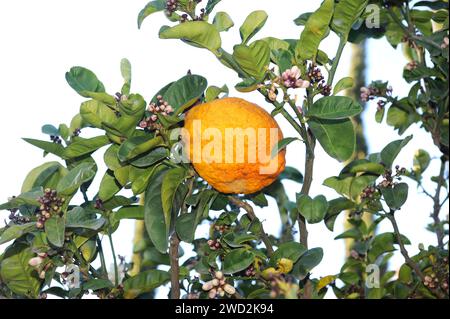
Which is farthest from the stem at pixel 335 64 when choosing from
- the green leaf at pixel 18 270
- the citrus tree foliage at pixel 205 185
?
the green leaf at pixel 18 270

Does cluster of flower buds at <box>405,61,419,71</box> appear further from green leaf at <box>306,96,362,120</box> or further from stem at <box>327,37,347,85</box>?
green leaf at <box>306,96,362,120</box>

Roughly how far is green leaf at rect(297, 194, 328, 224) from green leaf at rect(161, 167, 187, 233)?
0.27 meters

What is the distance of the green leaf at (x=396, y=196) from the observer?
5.99ft

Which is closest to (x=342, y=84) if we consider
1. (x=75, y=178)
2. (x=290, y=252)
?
(x=290, y=252)

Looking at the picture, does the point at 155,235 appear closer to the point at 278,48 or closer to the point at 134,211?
the point at 134,211

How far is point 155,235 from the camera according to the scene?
170cm

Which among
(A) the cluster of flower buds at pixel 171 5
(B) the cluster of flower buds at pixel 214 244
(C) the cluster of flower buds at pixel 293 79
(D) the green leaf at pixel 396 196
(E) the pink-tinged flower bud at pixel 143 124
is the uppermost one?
(A) the cluster of flower buds at pixel 171 5

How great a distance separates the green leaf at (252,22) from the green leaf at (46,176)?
59 cm

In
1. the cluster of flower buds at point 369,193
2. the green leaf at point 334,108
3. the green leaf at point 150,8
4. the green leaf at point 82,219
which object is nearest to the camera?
the green leaf at point 334,108

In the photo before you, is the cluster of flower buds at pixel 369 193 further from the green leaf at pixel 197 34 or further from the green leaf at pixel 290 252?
the green leaf at pixel 197 34

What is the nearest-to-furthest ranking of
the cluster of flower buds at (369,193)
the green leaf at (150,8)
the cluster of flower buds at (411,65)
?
the green leaf at (150,8) → the cluster of flower buds at (369,193) → the cluster of flower buds at (411,65)

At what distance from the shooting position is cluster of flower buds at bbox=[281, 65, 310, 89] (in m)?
1.64

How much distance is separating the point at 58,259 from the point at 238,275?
1.39 feet

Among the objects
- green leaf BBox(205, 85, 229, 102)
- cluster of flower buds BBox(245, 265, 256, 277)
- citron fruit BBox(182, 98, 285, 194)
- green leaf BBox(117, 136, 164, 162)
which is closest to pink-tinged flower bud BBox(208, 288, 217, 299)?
cluster of flower buds BBox(245, 265, 256, 277)
